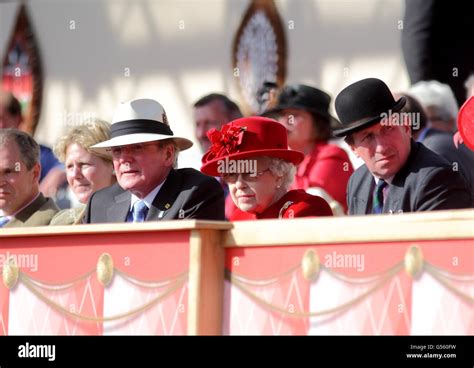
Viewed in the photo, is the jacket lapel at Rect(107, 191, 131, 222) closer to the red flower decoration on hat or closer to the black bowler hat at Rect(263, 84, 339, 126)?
the red flower decoration on hat

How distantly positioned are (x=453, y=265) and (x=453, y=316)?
17 centimetres

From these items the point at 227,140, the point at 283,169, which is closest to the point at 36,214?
the point at 227,140

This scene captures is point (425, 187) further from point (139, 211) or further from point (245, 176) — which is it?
point (139, 211)

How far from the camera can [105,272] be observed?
5.11 meters

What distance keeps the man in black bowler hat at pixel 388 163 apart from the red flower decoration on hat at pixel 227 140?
43cm

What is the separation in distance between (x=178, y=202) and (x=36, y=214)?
1.08 meters

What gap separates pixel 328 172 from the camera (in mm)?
6883

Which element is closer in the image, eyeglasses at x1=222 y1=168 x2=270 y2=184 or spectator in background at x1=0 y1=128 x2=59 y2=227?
eyeglasses at x1=222 y1=168 x2=270 y2=184

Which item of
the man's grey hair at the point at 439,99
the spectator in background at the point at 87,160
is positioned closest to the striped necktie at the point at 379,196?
the man's grey hair at the point at 439,99

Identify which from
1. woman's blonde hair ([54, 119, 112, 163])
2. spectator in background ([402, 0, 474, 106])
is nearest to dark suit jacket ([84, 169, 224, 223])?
woman's blonde hair ([54, 119, 112, 163])

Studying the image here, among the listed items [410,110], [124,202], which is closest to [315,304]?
[124,202]

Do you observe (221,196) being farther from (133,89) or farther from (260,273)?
(133,89)

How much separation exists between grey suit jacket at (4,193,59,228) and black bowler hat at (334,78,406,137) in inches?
64.4

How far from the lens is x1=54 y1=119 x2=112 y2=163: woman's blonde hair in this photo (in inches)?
262
